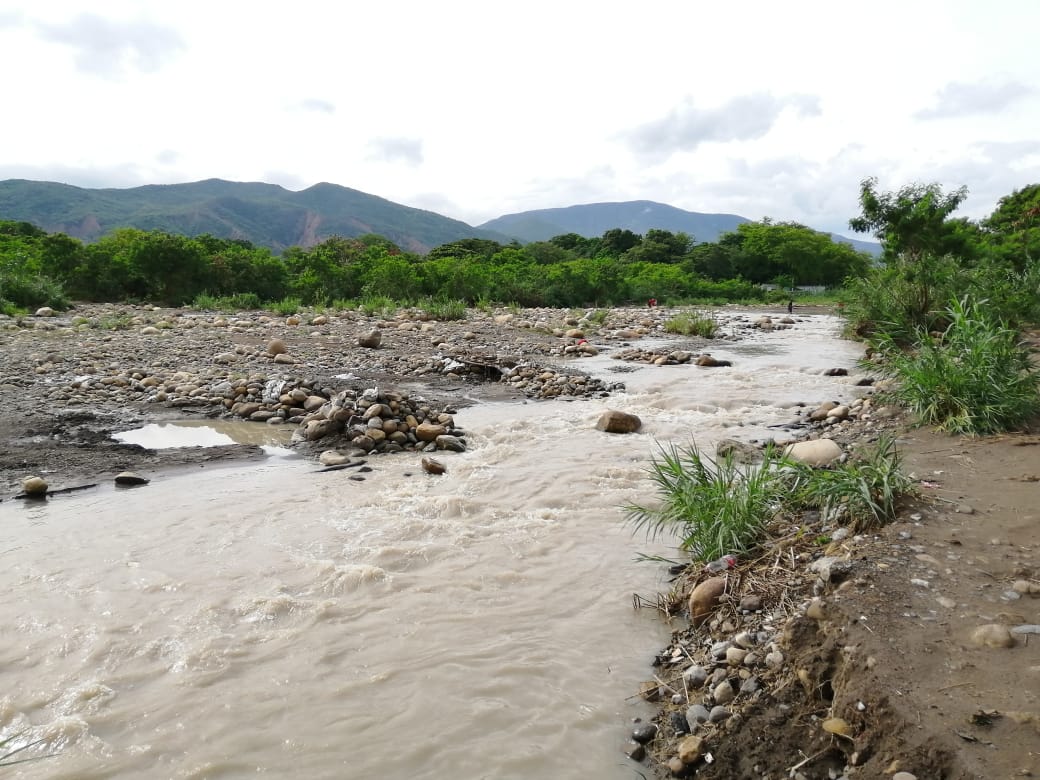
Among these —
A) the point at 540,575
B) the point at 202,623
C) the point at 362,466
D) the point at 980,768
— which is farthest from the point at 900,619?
the point at 362,466

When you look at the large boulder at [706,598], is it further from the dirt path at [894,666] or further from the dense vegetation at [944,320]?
the dense vegetation at [944,320]

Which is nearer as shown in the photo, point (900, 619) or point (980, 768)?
point (980, 768)

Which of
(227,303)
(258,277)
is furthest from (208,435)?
(258,277)

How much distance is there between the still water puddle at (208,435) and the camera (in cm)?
657

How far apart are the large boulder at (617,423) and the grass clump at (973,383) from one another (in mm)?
2527

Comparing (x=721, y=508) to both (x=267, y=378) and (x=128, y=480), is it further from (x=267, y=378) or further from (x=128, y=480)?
(x=267, y=378)

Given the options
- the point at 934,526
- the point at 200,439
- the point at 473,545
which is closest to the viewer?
the point at 934,526

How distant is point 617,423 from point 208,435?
14.1ft

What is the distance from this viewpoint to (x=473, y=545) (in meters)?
4.30

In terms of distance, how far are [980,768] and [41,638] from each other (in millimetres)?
3763

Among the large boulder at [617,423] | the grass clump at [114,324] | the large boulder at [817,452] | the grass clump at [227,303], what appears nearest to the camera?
the large boulder at [817,452]

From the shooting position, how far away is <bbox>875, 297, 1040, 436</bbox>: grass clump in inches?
202

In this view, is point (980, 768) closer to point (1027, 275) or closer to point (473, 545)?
point (473, 545)

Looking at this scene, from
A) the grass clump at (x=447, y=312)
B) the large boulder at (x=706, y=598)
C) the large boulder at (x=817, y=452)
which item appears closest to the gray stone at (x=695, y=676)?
the large boulder at (x=706, y=598)
